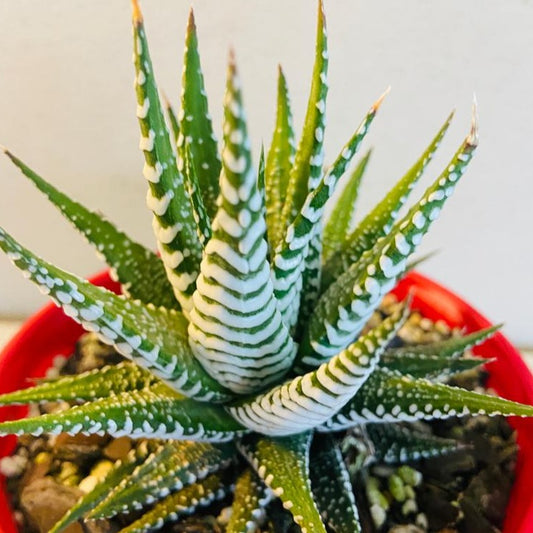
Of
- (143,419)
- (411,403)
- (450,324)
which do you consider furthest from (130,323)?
(450,324)

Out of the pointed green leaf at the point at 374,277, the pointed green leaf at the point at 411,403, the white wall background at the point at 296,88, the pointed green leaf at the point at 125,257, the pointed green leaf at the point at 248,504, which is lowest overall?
the pointed green leaf at the point at 248,504

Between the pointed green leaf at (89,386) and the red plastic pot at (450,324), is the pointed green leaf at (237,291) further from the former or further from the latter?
the red plastic pot at (450,324)

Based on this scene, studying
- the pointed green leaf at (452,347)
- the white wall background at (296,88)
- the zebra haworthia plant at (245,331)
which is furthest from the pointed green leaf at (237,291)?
the white wall background at (296,88)

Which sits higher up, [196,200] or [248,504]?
[196,200]

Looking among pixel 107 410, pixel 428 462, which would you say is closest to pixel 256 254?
pixel 107 410

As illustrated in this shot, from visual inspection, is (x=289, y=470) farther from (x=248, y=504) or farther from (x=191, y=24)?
(x=191, y=24)
